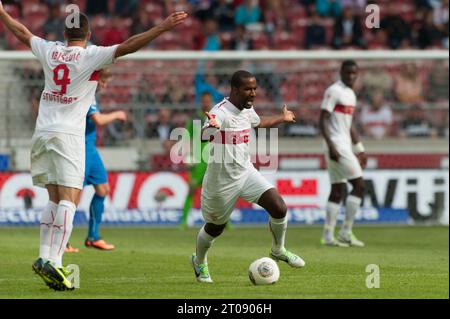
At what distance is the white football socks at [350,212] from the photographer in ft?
50.4

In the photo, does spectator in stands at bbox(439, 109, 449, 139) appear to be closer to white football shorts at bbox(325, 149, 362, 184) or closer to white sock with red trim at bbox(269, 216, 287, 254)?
white football shorts at bbox(325, 149, 362, 184)

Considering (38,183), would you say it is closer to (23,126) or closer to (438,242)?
(438,242)

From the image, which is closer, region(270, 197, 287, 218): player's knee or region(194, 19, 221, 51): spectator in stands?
region(270, 197, 287, 218): player's knee

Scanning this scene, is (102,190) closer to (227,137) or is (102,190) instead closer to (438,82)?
(227,137)

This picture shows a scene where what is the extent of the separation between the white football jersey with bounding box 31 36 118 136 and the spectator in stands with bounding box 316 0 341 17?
15.8 meters

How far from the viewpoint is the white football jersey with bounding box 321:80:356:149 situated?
15.3 m

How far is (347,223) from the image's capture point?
15.4 m

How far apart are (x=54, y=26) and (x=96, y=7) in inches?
89.6

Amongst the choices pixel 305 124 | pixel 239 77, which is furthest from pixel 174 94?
pixel 239 77

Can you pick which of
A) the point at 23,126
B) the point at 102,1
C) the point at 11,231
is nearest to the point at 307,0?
the point at 102,1

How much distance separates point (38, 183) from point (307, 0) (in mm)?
16746

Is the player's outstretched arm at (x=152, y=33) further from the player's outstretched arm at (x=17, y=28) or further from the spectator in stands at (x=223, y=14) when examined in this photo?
the spectator in stands at (x=223, y=14)

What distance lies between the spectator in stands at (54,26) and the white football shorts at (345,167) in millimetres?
9055

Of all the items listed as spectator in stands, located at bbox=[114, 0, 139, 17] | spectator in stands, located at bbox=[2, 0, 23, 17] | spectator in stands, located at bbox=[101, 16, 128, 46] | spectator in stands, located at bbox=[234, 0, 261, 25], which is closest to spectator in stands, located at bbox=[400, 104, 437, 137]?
spectator in stands, located at bbox=[234, 0, 261, 25]
